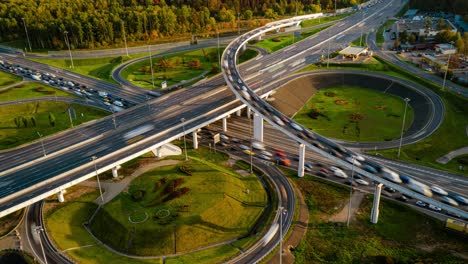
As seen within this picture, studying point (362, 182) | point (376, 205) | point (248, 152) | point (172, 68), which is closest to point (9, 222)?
point (248, 152)

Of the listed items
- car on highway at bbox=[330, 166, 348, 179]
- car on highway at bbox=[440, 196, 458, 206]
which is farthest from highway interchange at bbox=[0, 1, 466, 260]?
car on highway at bbox=[440, 196, 458, 206]

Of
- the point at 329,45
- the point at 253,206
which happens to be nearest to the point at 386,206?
the point at 253,206

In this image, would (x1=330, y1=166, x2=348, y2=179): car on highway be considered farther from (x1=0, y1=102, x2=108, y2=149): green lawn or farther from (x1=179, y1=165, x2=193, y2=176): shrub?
(x1=0, y1=102, x2=108, y2=149): green lawn

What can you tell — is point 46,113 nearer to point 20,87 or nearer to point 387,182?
point 20,87

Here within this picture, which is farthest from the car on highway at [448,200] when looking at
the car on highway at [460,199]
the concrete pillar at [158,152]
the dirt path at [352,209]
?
the concrete pillar at [158,152]

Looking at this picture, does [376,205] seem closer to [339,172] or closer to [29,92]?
[339,172]
